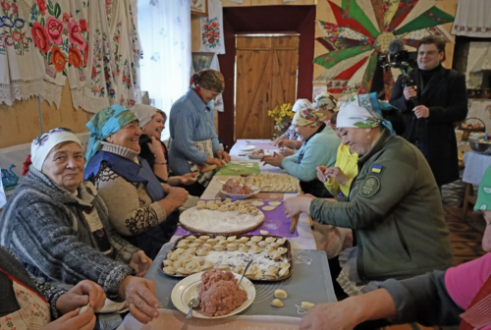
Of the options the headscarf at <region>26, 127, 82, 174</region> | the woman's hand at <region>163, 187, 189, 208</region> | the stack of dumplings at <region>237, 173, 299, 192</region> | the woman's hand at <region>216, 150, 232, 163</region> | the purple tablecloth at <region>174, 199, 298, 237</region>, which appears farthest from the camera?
the woman's hand at <region>216, 150, 232, 163</region>

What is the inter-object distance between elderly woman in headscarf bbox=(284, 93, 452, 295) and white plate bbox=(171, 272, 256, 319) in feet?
1.91

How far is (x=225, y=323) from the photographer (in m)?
0.98

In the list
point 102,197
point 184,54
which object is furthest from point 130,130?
point 184,54

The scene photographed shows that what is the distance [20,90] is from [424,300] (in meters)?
2.03

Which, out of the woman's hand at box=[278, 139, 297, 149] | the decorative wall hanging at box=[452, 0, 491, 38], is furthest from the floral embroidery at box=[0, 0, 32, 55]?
the decorative wall hanging at box=[452, 0, 491, 38]

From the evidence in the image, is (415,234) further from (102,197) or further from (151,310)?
(102,197)

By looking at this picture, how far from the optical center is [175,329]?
96 centimetres

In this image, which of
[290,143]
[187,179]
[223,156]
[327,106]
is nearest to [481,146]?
[327,106]

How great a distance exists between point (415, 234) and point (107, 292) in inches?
48.3

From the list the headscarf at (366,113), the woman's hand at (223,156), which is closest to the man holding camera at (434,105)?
the headscarf at (366,113)

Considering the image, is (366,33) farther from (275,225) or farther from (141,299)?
(141,299)

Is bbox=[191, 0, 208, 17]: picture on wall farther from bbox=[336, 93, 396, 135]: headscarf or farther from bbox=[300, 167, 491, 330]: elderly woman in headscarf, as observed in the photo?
bbox=[300, 167, 491, 330]: elderly woman in headscarf

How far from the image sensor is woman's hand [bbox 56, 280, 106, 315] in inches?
42.3

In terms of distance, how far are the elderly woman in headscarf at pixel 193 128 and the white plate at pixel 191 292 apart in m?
1.77
